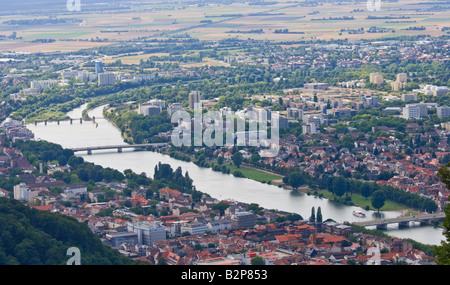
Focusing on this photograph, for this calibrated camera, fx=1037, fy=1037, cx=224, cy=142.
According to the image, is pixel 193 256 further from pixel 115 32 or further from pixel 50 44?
pixel 115 32

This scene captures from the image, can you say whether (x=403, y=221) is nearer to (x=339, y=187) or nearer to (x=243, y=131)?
(x=339, y=187)

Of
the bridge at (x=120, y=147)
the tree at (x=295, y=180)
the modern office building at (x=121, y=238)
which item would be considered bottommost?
the bridge at (x=120, y=147)

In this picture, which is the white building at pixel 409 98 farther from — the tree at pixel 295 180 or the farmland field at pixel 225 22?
the farmland field at pixel 225 22

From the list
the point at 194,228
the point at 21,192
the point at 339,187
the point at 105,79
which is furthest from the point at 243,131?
the point at 105,79

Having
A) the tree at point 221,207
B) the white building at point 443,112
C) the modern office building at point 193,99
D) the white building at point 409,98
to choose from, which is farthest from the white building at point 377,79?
the tree at point 221,207

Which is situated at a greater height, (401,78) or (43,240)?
(43,240)

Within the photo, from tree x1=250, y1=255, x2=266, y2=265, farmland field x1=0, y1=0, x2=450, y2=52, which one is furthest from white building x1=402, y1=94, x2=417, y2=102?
farmland field x1=0, y1=0, x2=450, y2=52
